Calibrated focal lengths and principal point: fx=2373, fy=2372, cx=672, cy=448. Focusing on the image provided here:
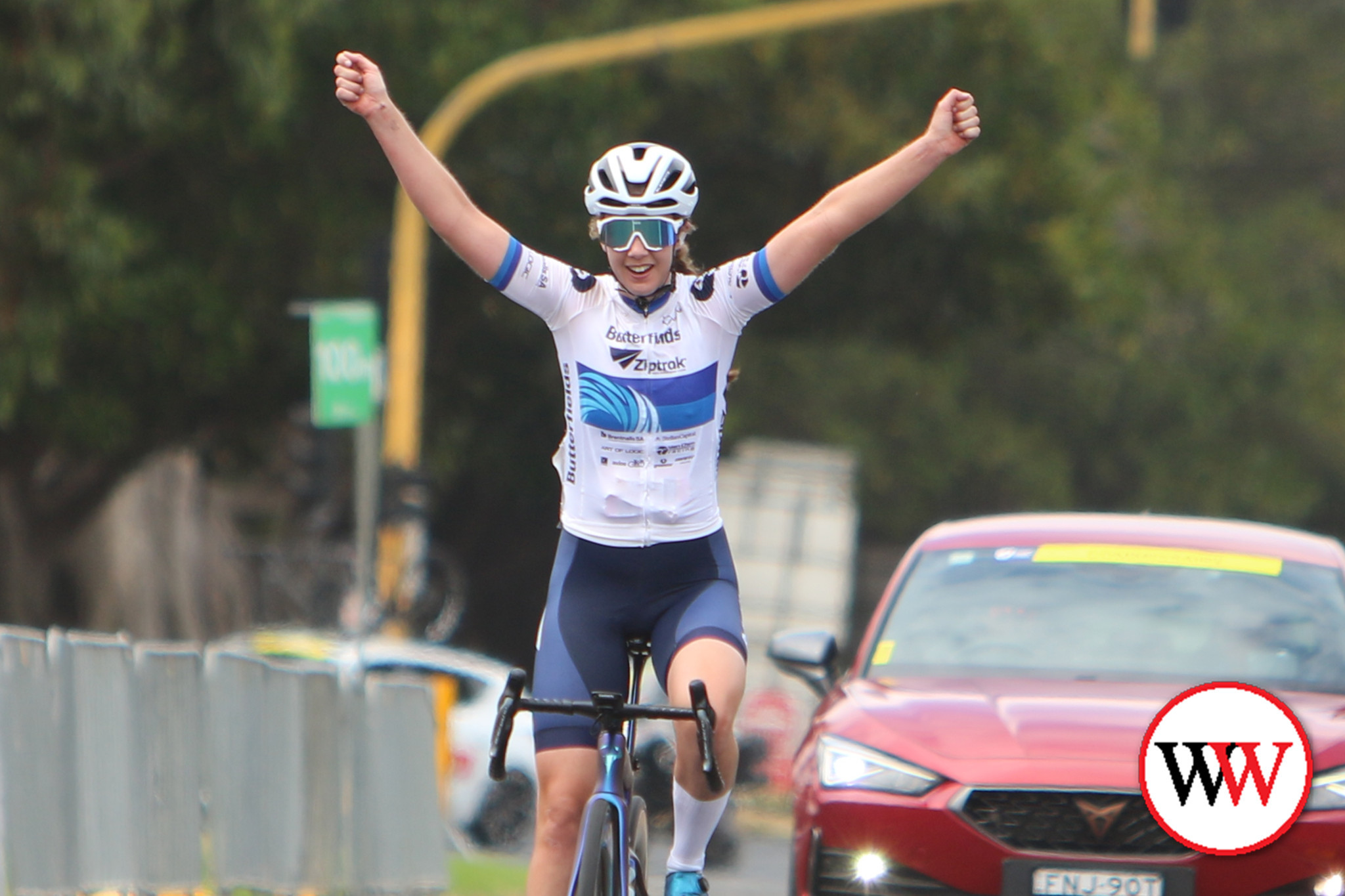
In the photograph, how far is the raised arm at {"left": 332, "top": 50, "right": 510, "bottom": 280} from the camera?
5.80 m

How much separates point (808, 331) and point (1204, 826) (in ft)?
76.4

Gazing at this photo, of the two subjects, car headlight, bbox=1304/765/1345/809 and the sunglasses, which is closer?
the sunglasses

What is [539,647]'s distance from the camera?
19.5ft

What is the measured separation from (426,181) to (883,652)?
293cm

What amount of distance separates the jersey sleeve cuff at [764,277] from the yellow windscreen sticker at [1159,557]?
2671 mm

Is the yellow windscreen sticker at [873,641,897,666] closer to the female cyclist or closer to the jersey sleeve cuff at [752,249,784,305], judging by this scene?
the female cyclist

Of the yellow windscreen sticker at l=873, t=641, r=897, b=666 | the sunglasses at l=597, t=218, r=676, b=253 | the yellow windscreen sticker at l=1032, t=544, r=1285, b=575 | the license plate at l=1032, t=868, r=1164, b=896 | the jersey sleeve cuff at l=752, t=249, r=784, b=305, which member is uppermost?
the sunglasses at l=597, t=218, r=676, b=253

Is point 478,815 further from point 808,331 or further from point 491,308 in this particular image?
point 808,331

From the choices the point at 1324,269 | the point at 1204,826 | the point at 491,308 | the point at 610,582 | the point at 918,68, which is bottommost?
the point at 1204,826

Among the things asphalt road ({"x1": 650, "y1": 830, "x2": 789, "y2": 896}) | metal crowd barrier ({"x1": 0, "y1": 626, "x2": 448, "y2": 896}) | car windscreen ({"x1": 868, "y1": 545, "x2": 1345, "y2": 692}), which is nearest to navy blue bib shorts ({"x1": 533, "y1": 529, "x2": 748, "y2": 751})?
car windscreen ({"x1": 868, "y1": 545, "x2": 1345, "y2": 692})

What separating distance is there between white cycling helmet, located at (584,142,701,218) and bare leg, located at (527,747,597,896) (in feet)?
4.35

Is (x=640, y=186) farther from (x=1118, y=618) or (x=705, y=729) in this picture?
(x=1118, y=618)

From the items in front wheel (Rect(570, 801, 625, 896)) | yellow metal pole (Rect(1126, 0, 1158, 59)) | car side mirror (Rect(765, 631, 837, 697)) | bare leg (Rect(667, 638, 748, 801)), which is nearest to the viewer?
front wheel (Rect(570, 801, 625, 896))

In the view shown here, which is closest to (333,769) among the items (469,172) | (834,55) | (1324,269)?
(469,172)
